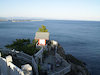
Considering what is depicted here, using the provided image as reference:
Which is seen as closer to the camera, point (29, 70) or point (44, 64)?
point (29, 70)

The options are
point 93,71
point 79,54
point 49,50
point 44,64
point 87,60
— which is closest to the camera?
point 44,64

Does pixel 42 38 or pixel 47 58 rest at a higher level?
pixel 42 38

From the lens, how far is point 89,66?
33.9 meters

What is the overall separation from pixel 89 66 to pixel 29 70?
31263mm

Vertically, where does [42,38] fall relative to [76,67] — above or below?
above

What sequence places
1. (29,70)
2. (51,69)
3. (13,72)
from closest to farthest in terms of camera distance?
(29,70) < (13,72) < (51,69)

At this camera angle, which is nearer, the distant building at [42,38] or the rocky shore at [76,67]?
the rocky shore at [76,67]

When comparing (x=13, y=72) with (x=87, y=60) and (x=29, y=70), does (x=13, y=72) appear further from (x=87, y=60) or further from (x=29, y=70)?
(x=87, y=60)

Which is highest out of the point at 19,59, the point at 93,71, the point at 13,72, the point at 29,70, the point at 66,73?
the point at 29,70

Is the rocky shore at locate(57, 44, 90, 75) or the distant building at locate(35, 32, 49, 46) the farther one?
the distant building at locate(35, 32, 49, 46)

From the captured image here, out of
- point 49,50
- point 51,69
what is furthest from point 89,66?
point 51,69

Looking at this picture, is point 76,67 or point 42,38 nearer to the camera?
point 76,67

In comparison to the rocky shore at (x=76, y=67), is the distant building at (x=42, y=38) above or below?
above

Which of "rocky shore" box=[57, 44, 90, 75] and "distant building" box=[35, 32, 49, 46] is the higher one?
"distant building" box=[35, 32, 49, 46]
